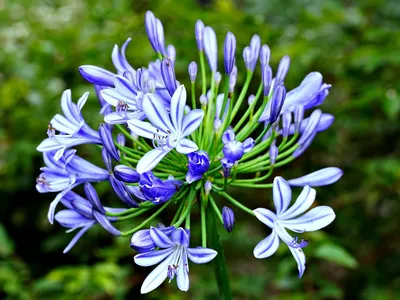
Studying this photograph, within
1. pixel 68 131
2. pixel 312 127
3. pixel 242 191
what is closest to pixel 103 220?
pixel 68 131

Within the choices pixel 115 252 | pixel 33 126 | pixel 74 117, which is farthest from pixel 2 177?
pixel 74 117

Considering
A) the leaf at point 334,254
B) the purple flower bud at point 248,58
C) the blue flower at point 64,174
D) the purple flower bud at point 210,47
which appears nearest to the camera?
the blue flower at point 64,174

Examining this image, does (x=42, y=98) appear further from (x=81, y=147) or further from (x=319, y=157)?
(x=319, y=157)

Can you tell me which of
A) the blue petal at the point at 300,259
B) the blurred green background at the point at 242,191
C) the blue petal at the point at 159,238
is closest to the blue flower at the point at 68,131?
the blue petal at the point at 159,238

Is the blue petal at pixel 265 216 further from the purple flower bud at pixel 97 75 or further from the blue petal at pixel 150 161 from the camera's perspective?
the purple flower bud at pixel 97 75

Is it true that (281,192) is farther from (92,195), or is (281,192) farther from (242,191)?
(242,191)
